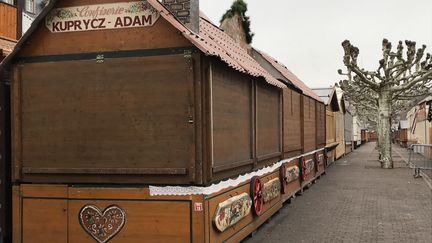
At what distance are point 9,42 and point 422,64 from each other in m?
22.0

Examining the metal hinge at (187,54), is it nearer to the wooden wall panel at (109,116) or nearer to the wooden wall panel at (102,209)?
the wooden wall panel at (109,116)

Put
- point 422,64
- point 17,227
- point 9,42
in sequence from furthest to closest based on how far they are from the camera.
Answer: point 422,64 → point 9,42 → point 17,227

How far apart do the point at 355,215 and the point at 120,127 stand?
6.78 m

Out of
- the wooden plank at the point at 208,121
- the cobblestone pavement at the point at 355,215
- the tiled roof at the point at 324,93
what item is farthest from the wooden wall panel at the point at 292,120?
the tiled roof at the point at 324,93

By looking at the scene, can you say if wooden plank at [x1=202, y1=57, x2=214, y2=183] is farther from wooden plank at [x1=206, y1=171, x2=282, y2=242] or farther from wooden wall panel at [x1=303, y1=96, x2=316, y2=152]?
wooden wall panel at [x1=303, y1=96, x2=316, y2=152]

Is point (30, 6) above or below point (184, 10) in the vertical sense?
above

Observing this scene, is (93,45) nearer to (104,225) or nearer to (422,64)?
(104,225)

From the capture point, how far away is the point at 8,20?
9.48 metres

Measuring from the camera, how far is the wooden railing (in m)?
9.27

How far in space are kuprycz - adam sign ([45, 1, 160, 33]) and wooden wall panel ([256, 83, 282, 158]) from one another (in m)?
3.11

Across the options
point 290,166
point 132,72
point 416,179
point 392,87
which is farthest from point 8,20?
point 392,87

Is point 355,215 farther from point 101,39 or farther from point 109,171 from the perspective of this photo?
point 101,39

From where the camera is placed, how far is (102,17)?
6758mm

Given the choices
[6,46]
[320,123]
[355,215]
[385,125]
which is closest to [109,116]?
[6,46]
